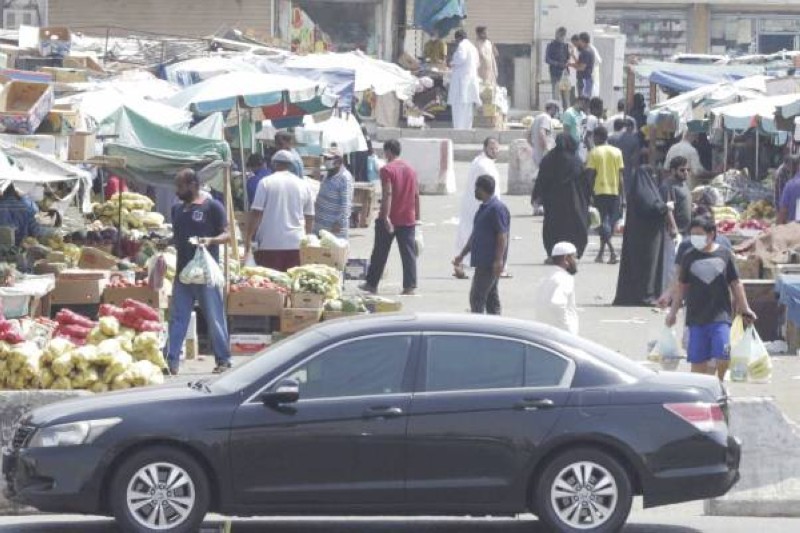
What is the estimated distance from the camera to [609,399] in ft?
36.8

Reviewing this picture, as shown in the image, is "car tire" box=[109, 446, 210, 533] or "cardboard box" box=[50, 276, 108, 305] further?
"cardboard box" box=[50, 276, 108, 305]

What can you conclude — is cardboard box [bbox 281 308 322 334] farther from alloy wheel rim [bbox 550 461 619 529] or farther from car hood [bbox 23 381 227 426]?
alloy wheel rim [bbox 550 461 619 529]

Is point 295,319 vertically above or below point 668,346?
below

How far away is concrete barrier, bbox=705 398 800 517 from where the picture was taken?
41.5ft

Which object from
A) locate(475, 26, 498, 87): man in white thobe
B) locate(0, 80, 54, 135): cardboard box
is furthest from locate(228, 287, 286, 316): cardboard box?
locate(475, 26, 498, 87): man in white thobe

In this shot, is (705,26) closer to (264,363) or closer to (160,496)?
(264,363)

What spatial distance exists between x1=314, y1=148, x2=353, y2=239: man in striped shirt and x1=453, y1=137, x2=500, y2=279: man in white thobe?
140 centimetres

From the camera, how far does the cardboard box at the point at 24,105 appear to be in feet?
66.6

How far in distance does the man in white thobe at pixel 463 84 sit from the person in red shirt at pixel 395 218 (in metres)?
15.7

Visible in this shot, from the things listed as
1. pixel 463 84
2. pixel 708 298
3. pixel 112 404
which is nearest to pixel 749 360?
pixel 708 298

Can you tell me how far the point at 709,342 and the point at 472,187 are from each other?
8.72m

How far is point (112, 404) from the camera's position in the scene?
37.2 ft

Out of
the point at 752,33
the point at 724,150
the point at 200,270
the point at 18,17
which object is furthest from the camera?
the point at 752,33

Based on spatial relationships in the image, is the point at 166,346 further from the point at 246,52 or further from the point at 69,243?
the point at 246,52
